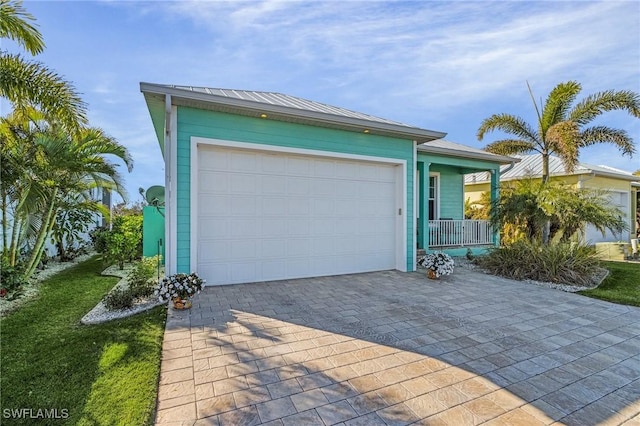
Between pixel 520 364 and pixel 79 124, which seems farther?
pixel 79 124

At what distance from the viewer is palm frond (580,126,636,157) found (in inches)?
377

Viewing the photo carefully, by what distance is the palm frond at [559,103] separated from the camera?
31.0 ft

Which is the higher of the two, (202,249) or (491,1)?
(491,1)

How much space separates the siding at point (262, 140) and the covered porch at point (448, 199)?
1983 mm

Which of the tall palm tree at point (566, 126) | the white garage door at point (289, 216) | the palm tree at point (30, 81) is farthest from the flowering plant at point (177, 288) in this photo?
the tall palm tree at point (566, 126)

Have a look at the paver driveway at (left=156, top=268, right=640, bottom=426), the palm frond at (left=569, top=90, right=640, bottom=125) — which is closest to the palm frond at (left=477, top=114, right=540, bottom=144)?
the palm frond at (left=569, top=90, right=640, bottom=125)

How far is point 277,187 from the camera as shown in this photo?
6.28 m

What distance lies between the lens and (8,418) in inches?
85.4

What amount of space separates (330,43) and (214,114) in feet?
12.3

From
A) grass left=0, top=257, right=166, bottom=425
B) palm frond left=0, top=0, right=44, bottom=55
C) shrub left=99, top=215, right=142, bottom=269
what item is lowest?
grass left=0, top=257, right=166, bottom=425

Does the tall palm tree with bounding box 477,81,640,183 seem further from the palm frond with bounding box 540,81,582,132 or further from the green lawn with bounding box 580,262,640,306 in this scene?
the green lawn with bounding box 580,262,640,306

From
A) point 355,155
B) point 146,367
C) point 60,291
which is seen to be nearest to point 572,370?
point 146,367

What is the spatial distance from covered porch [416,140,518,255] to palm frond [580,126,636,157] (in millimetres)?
2179

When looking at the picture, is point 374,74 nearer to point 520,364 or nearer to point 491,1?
point 491,1
